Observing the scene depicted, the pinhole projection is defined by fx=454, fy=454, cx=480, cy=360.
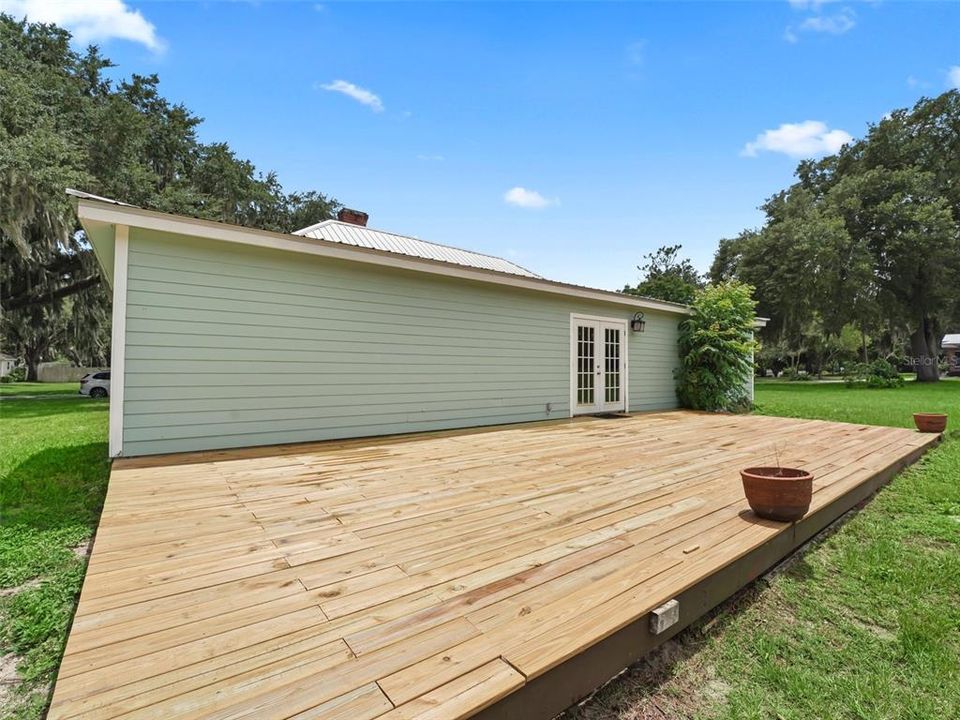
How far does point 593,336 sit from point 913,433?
4440 millimetres

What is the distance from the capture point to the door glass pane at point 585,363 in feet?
25.3

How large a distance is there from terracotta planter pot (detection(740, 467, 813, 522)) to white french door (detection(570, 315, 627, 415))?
5025 mm

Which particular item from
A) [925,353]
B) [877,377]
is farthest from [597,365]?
[925,353]

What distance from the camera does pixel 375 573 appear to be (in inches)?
74.4

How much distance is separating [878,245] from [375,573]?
23.9m

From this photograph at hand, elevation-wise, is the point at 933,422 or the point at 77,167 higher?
the point at 77,167

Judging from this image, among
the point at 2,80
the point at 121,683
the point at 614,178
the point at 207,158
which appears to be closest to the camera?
the point at 121,683

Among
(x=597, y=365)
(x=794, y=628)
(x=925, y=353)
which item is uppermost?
(x=925, y=353)

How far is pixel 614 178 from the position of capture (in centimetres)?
1074

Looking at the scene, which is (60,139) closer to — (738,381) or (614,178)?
(614,178)

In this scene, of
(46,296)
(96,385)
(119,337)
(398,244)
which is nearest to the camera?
(119,337)

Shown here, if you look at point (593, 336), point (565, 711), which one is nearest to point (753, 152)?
point (593, 336)

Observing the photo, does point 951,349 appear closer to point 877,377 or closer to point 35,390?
point 877,377

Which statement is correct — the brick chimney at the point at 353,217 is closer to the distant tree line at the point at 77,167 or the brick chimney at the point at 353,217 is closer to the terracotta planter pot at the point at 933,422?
the distant tree line at the point at 77,167
